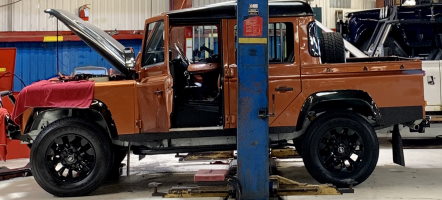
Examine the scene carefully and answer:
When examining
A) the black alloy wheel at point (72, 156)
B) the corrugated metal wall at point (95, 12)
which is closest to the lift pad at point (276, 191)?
the black alloy wheel at point (72, 156)

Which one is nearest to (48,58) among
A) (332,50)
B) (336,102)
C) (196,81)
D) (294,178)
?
(196,81)

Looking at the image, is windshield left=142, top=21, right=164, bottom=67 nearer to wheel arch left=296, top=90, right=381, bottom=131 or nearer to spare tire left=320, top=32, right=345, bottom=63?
wheel arch left=296, top=90, right=381, bottom=131

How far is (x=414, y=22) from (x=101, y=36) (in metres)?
6.13

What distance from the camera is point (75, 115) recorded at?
17.7 ft

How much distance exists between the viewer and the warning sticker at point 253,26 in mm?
4391

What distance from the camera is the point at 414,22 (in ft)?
30.4

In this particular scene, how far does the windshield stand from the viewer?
545 centimetres

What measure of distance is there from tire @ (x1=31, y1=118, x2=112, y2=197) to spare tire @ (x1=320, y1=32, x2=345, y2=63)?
2.62 metres

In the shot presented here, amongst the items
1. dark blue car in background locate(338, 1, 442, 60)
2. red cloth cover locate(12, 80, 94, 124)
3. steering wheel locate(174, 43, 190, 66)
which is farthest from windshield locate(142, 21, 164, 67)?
dark blue car in background locate(338, 1, 442, 60)

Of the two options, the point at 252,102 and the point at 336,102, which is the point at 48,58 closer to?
the point at 336,102

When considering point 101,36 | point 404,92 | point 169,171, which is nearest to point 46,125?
point 101,36

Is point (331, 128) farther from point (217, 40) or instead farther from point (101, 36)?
point (101, 36)

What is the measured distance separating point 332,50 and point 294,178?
1628mm

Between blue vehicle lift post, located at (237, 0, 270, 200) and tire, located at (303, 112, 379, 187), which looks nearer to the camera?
blue vehicle lift post, located at (237, 0, 270, 200)
